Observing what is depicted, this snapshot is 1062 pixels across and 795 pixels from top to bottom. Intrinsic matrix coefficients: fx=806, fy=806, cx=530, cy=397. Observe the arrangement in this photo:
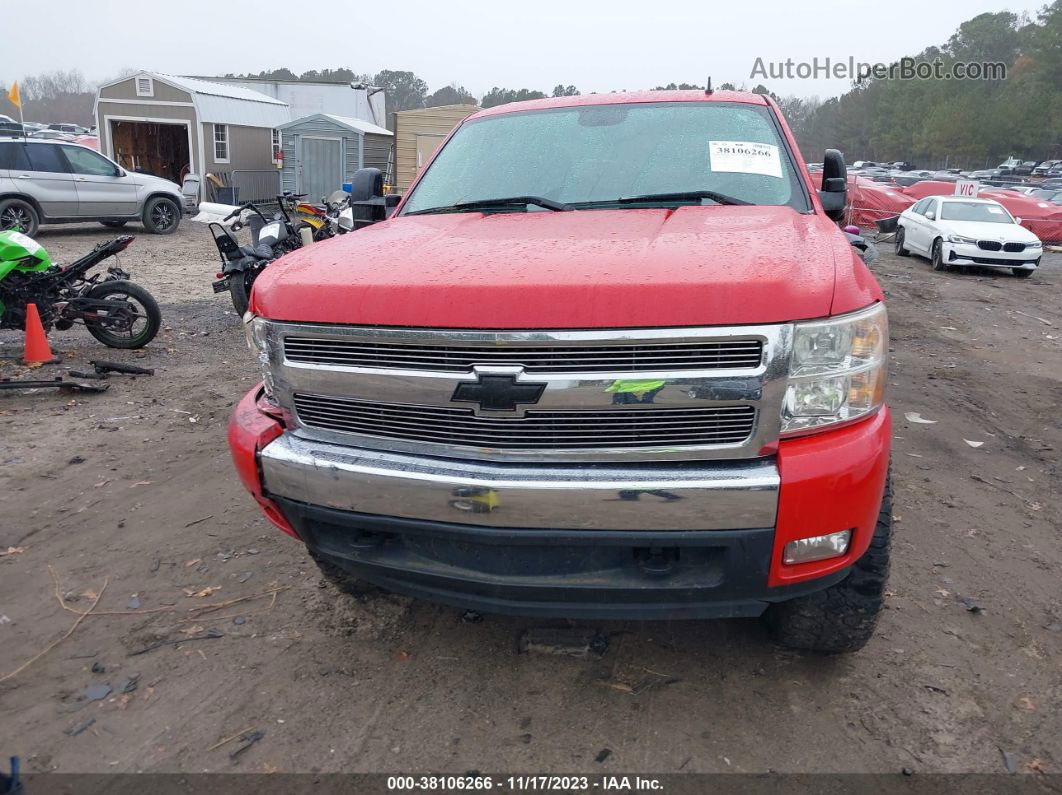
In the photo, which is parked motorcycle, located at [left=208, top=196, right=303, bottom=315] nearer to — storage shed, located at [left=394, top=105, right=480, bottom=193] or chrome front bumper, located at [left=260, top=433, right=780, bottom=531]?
chrome front bumper, located at [left=260, top=433, right=780, bottom=531]

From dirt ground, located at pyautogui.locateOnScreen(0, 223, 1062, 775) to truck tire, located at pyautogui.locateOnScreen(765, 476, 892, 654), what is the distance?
0.17 metres

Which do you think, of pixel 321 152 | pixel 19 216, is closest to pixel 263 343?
pixel 19 216

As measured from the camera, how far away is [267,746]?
254 centimetres

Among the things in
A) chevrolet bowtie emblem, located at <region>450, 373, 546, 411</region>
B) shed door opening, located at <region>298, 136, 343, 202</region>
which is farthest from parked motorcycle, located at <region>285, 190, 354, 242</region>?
shed door opening, located at <region>298, 136, 343, 202</region>

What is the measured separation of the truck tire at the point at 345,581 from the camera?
322 cm

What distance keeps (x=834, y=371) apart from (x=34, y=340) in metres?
7.04

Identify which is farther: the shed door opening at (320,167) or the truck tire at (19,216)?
the shed door opening at (320,167)

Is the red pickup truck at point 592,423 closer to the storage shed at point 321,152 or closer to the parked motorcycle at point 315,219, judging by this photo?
the parked motorcycle at point 315,219

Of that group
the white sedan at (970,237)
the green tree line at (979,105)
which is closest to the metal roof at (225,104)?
the white sedan at (970,237)

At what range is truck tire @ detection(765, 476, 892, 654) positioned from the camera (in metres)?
2.61

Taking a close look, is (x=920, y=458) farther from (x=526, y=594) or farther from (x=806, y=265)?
(x=526, y=594)

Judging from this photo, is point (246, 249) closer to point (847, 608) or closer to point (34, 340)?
point (34, 340)

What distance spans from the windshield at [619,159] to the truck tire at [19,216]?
45.5 ft

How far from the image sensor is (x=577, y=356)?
225cm
